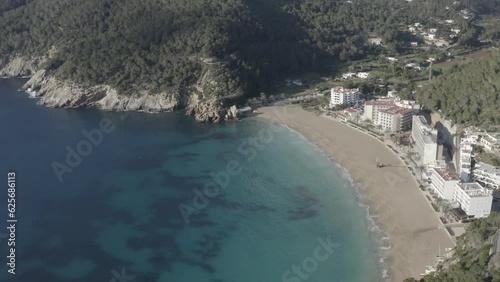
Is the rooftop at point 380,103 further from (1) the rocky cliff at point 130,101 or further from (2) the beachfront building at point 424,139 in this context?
(1) the rocky cliff at point 130,101

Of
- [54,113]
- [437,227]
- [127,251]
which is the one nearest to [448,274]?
[437,227]

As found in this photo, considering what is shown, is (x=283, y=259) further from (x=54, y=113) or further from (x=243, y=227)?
(x=54, y=113)

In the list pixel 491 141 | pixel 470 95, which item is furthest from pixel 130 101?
pixel 491 141

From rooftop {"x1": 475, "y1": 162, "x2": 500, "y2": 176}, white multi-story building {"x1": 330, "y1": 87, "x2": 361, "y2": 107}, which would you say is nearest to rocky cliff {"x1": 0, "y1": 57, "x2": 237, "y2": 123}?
white multi-story building {"x1": 330, "y1": 87, "x2": 361, "y2": 107}

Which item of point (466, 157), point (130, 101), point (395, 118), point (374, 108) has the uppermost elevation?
point (466, 157)

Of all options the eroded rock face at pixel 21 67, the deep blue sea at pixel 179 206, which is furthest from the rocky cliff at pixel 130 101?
the eroded rock face at pixel 21 67

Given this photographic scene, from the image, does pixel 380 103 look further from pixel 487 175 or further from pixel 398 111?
pixel 487 175
